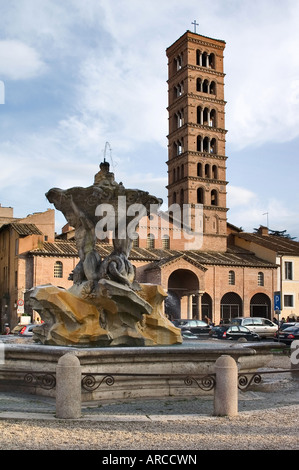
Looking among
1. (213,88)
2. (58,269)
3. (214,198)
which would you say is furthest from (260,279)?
(213,88)

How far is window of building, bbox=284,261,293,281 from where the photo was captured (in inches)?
2440

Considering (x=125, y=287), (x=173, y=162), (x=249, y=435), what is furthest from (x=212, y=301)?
(x=249, y=435)

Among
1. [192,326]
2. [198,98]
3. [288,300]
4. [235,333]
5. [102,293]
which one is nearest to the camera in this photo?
[102,293]

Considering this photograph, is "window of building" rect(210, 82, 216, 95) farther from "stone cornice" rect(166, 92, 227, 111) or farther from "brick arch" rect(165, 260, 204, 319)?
"brick arch" rect(165, 260, 204, 319)

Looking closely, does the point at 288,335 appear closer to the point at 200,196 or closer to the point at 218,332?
the point at 218,332

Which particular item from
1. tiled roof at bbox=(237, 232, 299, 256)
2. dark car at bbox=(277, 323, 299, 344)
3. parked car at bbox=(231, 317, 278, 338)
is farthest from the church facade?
dark car at bbox=(277, 323, 299, 344)

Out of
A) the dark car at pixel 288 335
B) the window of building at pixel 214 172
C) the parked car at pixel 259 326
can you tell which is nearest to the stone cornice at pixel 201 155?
the window of building at pixel 214 172

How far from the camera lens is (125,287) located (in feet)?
40.5

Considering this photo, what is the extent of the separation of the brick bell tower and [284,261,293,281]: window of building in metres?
7.15

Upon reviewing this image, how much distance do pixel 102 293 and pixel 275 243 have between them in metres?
56.8

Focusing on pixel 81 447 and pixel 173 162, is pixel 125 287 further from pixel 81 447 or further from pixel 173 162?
pixel 173 162

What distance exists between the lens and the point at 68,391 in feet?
26.0
